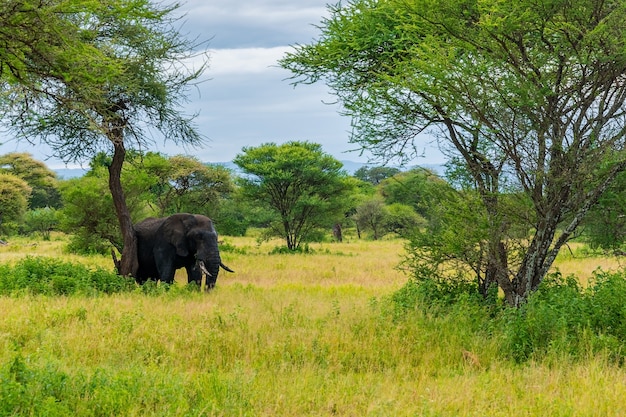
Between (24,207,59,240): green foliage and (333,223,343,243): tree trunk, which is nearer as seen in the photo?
(24,207,59,240): green foliage

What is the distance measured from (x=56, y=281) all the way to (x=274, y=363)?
7.22 metres

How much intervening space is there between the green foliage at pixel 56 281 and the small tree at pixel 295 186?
1733 cm

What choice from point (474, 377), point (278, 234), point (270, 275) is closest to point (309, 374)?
point (474, 377)

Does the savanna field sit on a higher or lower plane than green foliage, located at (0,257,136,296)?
lower

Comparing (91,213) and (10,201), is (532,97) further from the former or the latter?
(10,201)

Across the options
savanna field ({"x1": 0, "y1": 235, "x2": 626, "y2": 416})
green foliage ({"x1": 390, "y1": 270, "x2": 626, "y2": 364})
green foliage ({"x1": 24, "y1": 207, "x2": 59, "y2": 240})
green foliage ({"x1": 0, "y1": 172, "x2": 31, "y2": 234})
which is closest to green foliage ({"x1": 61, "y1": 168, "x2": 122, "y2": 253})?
savanna field ({"x1": 0, "y1": 235, "x2": 626, "y2": 416})

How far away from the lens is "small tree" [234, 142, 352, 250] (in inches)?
1225

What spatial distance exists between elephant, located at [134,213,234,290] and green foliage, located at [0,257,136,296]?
104cm

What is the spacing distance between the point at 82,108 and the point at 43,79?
669 millimetres

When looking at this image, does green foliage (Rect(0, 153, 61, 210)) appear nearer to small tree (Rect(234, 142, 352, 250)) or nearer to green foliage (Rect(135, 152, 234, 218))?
green foliage (Rect(135, 152, 234, 218))

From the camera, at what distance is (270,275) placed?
59.9 ft

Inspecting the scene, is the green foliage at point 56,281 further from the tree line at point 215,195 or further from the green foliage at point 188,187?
the green foliage at point 188,187

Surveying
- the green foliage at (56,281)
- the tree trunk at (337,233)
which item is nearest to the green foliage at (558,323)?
the green foliage at (56,281)

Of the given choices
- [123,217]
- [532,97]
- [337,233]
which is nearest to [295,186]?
[337,233]
